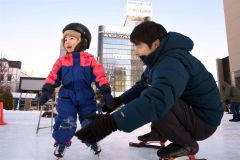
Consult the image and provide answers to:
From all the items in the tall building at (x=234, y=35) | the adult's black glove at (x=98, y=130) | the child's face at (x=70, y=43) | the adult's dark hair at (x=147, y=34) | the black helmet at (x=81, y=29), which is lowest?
the adult's black glove at (x=98, y=130)

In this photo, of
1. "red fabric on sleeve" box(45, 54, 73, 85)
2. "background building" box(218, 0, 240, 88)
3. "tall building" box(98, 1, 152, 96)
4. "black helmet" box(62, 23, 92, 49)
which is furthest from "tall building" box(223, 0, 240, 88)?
"tall building" box(98, 1, 152, 96)

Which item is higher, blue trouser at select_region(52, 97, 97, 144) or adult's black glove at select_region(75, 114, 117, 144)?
adult's black glove at select_region(75, 114, 117, 144)

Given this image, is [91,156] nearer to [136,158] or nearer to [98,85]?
[136,158]

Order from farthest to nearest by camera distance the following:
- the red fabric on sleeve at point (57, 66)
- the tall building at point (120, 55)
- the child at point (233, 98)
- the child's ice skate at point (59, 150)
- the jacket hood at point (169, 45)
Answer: the tall building at point (120, 55) < the child at point (233, 98) < the red fabric on sleeve at point (57, 66) < the child's ice skate at point (59, 150) < the jacket hood at point (169, 45)

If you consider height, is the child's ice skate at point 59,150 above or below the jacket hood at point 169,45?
below

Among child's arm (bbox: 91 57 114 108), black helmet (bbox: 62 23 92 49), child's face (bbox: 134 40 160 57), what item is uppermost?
black helmet (bbox: 62 23 92 49)

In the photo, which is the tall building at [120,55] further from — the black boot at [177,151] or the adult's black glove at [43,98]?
the black boot at [177,151]

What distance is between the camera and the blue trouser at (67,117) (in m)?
1.83

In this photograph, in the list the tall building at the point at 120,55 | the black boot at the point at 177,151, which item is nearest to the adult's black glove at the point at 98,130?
the black boot at the point at 177,151

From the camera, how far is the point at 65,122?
1865 millimetres

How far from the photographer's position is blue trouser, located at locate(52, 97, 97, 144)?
1834 millimetres

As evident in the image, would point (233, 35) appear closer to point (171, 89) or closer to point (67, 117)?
point (67, 117)

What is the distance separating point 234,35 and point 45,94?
1879 centimetres

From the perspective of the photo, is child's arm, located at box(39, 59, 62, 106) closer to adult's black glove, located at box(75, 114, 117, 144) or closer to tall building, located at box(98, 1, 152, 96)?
adult's black glove, located at box(75, 114, 117, 144)
